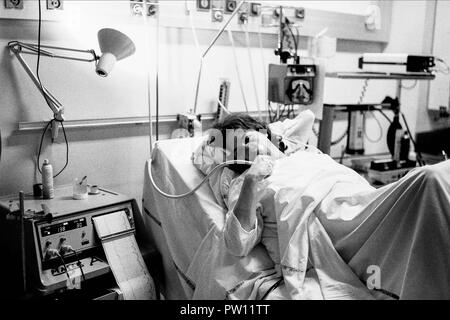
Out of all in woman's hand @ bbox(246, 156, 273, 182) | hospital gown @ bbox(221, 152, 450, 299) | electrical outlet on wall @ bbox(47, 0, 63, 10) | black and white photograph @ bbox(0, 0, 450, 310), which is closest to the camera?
hospital gown @ bbox(221, 152, 450, 299)

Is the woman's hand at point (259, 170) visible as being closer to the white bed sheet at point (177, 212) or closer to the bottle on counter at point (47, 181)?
the white bed sheet at point (177, 212)

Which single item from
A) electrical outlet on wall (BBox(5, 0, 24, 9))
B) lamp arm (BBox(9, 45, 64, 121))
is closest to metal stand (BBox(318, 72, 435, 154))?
lamp arm (BBox(9, 45, 64, 121))

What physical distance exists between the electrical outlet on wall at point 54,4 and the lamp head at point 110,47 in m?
0.31

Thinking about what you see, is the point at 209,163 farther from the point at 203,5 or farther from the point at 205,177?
the point at 203,5

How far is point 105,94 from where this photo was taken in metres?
2.21

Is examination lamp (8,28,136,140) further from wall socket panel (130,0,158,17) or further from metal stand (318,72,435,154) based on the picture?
metal stand (318,72,435,154)

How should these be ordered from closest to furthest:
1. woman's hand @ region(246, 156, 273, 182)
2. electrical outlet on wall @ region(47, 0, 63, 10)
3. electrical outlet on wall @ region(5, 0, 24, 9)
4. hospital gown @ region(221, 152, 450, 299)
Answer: hospital gown @ region(221, 152, 450, 299), woman's hand @ region(246, 156, 273, 182), electrical outlet on wall @ region(5, 0, 24, 9), electrical outlet on wall @ region(47, 0, 63, 10)

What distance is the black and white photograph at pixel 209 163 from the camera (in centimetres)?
134

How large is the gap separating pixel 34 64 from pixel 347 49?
2.07m

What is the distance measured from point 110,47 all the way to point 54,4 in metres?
0.37

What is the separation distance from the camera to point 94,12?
6.89 ft

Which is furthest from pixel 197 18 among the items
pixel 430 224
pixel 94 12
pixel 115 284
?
pixel 430 224

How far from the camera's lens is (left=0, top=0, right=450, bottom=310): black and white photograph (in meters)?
1.34

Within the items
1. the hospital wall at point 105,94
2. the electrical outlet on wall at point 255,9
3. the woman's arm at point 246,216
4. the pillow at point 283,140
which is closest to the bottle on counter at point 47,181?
the hospital wall at point 105,94
